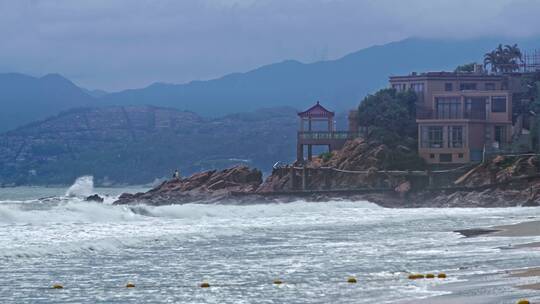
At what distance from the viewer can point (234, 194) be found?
258ft

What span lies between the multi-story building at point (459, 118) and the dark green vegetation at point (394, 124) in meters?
0.84

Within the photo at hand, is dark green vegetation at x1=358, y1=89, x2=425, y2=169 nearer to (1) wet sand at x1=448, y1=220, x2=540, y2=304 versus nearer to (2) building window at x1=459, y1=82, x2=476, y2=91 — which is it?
(2) building window at x1=459, y1=82, x2=476, y2=91

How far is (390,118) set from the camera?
88250 mm

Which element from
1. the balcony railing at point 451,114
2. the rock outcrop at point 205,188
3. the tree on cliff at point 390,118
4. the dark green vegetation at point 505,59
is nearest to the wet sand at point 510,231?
the rock outcrop at point 205,188

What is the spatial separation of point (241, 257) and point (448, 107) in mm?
53301

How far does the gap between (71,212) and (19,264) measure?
23198mm

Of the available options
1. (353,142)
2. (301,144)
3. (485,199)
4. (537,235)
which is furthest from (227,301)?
(301,144)

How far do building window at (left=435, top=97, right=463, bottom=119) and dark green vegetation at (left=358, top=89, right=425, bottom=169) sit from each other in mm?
1913

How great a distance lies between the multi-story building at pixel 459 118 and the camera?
276 feet

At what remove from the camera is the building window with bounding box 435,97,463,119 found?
285 ft

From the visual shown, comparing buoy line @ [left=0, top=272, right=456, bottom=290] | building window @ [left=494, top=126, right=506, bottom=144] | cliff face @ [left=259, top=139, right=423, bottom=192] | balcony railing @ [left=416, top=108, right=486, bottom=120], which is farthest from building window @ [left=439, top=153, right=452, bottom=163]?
buoy line @ [left=0, top=272, right=456, bottom=290]

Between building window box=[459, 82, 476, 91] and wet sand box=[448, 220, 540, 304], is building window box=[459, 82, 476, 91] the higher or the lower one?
the higher one

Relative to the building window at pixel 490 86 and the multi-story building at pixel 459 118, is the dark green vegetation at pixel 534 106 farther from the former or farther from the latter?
the building window at pixel 490 86

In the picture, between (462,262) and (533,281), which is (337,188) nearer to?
(462,262)
